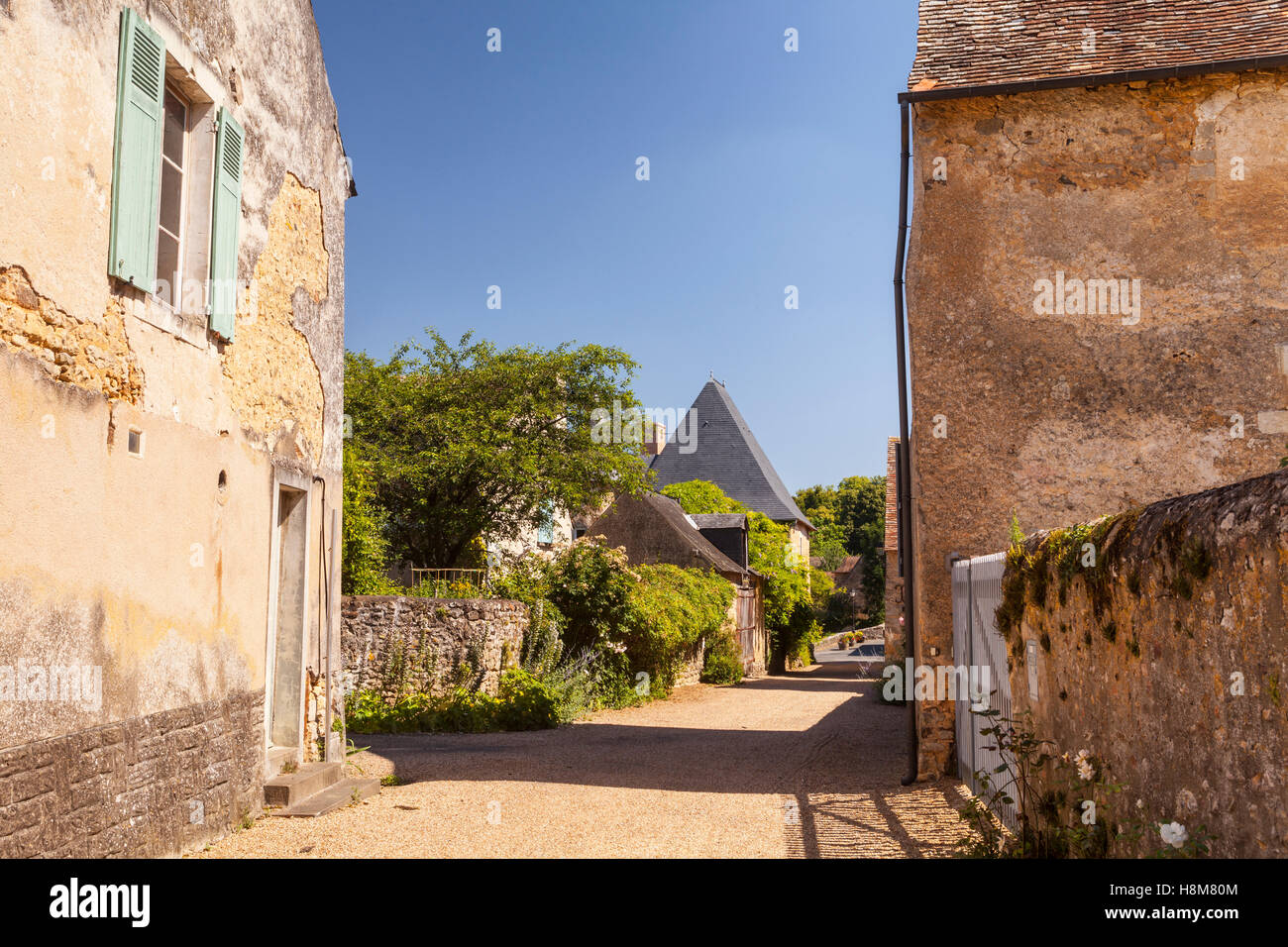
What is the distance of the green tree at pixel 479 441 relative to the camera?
2069 cm

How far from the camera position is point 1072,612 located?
4.71 meters

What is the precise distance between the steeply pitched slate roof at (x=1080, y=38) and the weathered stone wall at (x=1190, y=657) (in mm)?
Answer: 5850

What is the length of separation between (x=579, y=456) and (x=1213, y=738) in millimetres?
18652

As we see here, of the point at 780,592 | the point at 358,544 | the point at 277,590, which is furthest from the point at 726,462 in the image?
the point at 277,590

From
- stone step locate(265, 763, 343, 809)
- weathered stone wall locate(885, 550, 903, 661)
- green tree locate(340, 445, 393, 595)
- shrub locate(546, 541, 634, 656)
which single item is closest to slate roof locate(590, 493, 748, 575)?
weathered stone wall locate(885, 550, 903, 661)

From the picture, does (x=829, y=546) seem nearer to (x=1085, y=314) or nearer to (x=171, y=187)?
(x=1085, y=314)

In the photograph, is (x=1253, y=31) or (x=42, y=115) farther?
(x=1253, y=31)

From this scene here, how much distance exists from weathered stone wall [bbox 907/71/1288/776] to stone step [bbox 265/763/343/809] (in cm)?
500

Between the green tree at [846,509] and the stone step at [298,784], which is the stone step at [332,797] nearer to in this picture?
the stone step at [298,784]

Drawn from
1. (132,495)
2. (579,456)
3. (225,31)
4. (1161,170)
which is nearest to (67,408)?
(132,495)

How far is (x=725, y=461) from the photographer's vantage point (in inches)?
1711

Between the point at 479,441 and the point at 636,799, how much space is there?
13.9m

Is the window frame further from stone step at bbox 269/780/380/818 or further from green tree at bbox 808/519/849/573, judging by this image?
green tree at bbox 808/519/849/573

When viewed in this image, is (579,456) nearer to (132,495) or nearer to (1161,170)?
(1161,170)
